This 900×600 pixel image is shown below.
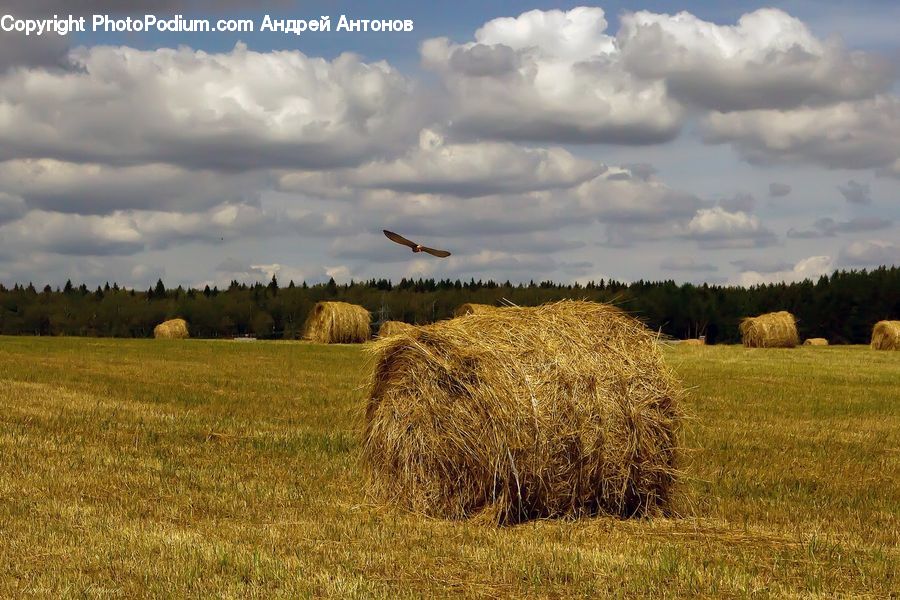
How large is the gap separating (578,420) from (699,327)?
265ft

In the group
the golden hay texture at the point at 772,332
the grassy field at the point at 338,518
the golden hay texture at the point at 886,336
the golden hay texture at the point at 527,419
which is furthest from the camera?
the golden hay texture at the point at 772,332

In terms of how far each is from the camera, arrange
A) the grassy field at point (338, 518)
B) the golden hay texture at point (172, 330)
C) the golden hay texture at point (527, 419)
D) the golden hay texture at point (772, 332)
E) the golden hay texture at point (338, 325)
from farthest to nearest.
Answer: the golden hay texture at point (172, 330), the golden hay texture at point (772, 332), the golden hay texture at point (338, 325), the golden hay texture at point (527, 419), the grassy field at point (338, 518)

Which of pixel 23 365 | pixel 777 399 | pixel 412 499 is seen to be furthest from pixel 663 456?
pixel 23 365

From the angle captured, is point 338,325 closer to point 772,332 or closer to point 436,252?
point 772,332

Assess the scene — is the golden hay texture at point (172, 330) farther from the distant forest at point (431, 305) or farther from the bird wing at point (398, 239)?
the bird wing at point (398, 239)

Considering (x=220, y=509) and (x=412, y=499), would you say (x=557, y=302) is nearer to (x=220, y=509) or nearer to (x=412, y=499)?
(x=412, y=499)

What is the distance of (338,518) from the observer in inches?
404

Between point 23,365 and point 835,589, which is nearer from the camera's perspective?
point 835,589

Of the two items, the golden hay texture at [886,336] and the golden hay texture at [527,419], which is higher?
the golden hay texture at [886,336]

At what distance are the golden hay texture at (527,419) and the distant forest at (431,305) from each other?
201 ft

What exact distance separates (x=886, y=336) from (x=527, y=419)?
133ft

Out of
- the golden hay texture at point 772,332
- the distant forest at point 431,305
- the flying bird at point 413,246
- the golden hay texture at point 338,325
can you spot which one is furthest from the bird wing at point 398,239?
the distant forest at point 431,305

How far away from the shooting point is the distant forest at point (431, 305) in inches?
3083

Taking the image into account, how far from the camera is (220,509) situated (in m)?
10.5
